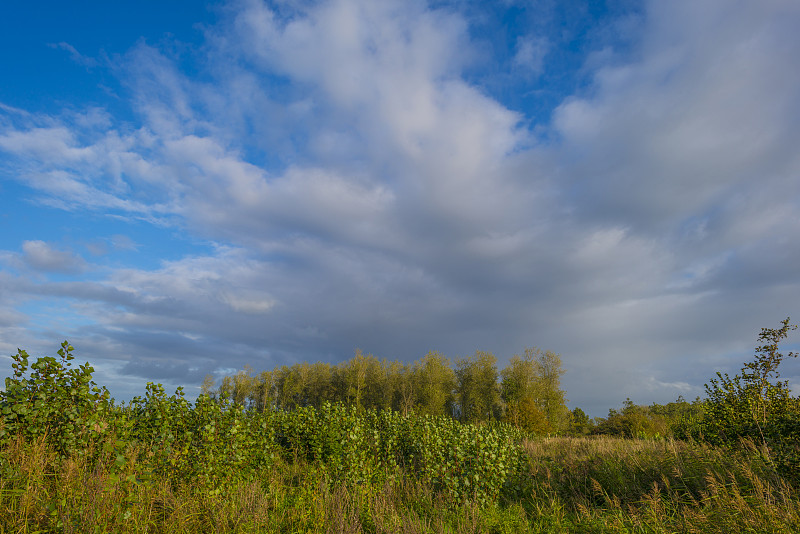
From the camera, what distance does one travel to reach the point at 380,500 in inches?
293

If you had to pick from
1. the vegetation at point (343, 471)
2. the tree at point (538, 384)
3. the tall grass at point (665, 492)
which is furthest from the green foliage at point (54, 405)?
the tree at point (538, 384)

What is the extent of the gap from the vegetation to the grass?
0.11 ft

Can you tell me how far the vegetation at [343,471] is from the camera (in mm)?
5387

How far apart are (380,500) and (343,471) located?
141cm

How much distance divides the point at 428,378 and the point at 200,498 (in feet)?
139

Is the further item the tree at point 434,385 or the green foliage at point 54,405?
the tree at point 434,385

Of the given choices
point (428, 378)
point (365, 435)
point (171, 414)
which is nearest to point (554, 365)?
point (428, 378)

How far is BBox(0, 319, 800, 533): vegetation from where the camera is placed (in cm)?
539

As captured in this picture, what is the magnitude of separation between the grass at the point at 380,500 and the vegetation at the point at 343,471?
0.11 feet

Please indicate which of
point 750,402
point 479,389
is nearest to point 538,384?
point 479,389

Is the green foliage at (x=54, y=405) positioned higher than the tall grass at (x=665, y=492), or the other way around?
the green foliage at (x=54, y=405)

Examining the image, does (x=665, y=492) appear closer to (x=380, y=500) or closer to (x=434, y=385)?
(x=380, y=500)

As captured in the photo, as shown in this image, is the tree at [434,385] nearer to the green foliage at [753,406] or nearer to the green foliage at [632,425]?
the green foliage at [632,425]

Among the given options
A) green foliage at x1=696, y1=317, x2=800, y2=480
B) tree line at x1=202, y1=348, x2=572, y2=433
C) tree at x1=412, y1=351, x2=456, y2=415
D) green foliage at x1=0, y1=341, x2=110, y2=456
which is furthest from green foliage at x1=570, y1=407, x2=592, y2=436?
green foliage at x1=0, y1=341, x2=110, y2=456
